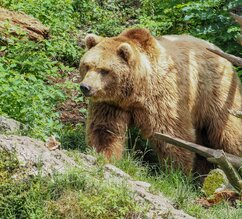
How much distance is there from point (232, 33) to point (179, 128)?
264 cm

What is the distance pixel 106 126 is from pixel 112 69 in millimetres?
704

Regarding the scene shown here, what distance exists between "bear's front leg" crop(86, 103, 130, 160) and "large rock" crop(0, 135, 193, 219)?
1.84m

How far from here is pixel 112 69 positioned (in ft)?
26.0

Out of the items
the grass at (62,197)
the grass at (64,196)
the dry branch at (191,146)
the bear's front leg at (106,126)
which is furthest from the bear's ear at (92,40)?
the grass at (62,197)

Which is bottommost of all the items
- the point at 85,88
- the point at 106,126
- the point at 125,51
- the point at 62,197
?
the point at 106,126

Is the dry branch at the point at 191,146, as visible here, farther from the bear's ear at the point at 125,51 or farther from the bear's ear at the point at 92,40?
the bear's ear at the point at 92,40

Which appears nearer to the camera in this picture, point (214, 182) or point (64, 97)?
point (214, 182)

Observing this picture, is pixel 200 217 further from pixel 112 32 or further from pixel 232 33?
pixel 112 32

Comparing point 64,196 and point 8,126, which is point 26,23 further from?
point 64,196

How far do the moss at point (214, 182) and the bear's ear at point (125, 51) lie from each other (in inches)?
63.8

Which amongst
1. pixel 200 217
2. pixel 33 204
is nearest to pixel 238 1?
pixel 200 217

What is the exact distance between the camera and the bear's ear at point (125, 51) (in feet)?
25.9

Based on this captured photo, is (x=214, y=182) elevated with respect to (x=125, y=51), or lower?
lower

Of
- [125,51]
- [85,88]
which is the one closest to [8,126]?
[85,88]
